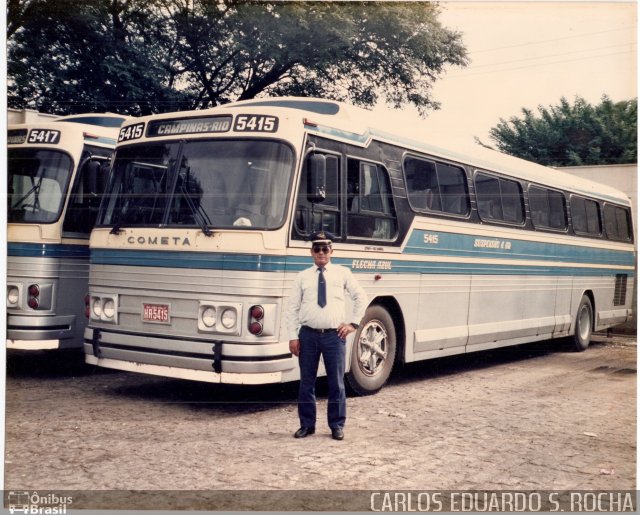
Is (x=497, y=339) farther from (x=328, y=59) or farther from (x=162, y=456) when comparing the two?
(x=162, y=456)

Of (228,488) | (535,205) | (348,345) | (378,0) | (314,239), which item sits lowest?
(228,488)

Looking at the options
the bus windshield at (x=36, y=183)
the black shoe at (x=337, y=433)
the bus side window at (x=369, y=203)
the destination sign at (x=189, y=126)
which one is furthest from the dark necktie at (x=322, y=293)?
the bus windshield at (x=36, y=183)

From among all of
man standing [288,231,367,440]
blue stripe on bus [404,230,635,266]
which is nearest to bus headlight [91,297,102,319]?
man standing [288,231,367,440]

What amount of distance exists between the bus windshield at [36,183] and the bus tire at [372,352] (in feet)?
12.8

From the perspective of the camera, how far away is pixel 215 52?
10.4 meters

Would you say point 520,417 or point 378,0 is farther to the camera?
point 520,417

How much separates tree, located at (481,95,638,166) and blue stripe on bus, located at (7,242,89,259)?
5.29 meters

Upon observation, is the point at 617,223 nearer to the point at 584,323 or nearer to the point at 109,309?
the point at 584,323

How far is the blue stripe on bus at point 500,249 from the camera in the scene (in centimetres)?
907

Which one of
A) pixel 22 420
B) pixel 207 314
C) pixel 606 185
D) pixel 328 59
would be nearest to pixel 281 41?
pixel 328 59

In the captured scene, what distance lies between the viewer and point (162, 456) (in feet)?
19.4

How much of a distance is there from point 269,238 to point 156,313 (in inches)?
55.8

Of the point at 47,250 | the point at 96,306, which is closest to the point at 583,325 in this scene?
the point at 96,306

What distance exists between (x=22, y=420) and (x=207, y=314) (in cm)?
195
